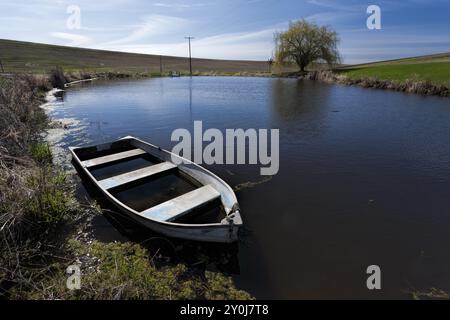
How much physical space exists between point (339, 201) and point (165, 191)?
17.9ft

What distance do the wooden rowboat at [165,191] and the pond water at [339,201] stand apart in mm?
831

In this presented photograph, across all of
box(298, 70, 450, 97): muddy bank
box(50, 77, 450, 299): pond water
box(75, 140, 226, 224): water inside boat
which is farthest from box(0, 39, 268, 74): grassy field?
box(75, 140, 226, 224): water inside boat

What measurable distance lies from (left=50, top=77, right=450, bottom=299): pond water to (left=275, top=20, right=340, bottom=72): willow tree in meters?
42.3

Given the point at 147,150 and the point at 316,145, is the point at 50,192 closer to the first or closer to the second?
the point at 147,150

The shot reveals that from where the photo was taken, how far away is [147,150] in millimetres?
11234

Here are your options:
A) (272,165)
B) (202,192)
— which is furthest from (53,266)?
(272,165)

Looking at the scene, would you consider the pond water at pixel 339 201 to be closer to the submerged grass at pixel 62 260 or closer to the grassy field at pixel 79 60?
the submerged grass at pixel 62 260

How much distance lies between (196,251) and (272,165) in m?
5.84

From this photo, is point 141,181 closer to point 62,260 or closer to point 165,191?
point 165,191

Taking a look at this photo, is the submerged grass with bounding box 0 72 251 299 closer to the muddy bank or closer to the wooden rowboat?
the wooden rowboat

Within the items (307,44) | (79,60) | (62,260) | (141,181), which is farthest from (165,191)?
(79,60)

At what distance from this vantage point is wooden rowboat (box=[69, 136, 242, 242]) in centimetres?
598

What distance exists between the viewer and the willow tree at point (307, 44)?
55.7 metres

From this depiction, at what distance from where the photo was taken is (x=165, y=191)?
8.77m
